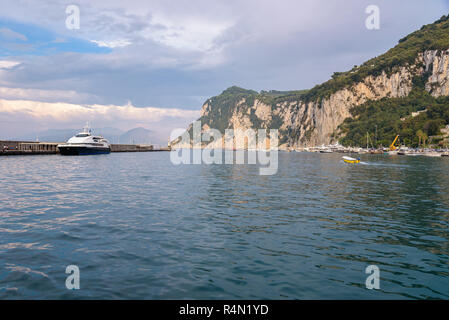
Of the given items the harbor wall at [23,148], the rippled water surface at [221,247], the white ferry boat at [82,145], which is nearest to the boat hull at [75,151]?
the white ferry boat at [82,145]

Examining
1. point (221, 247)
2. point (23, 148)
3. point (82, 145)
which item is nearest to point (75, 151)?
point (82, 145)

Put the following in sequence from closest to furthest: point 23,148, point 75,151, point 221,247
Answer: point 221,247, point 23,148, point 75,151

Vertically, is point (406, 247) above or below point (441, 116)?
below

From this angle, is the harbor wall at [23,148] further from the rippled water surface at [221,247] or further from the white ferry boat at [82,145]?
the rippled water surface at [221,247]

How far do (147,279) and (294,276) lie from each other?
5060 mm

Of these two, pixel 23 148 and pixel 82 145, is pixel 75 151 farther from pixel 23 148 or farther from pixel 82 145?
pixel 23 148

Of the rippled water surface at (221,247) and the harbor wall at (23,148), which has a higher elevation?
the harbor wall at (23,148)

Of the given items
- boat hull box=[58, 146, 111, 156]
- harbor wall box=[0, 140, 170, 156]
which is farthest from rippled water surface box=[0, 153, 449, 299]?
boat hull box=[58, 146, 111, 156]

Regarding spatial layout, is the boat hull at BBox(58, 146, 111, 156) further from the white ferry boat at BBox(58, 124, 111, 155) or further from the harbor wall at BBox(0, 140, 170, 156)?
the harbor wall at BBox(0, 140, 170, 156)

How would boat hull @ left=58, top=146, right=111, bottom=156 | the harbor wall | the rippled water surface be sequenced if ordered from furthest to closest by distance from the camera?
boat hull @ left=58, top=146, right=111, bottom=156 < the harbor wall < the rippled water surface

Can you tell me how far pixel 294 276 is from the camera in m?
10.7
